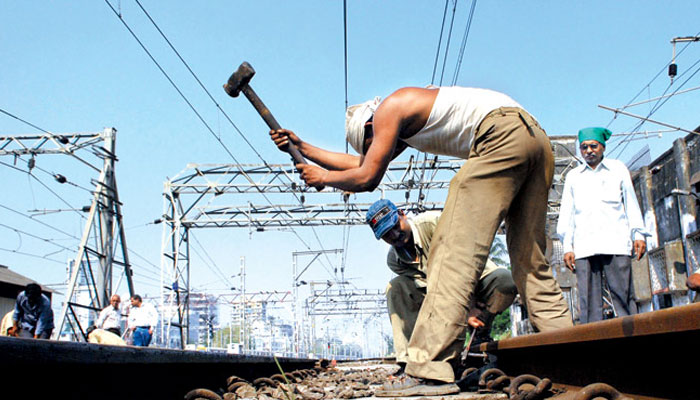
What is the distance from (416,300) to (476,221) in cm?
173

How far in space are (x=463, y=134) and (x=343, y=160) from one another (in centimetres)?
78

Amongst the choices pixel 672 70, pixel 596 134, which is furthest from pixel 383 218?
pixel 672 70

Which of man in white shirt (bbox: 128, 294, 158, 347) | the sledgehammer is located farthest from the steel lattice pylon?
the sledgehammer

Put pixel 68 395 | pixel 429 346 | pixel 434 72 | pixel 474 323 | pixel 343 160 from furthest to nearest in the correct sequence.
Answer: pixel 434 72 < pixel 474 323 < pixel 343 160 < pixel 429 346 < pixel 68 395

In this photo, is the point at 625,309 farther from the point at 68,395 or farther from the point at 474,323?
the point at 68,395

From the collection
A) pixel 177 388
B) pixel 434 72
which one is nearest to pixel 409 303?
pixel 177 388

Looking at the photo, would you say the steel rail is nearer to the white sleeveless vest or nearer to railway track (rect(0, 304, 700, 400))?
railway track (rect(0, 304, 700, 400))

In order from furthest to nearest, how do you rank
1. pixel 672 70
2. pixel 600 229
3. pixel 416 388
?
pixel 672 70
pixel 600 229
pixel 416 388

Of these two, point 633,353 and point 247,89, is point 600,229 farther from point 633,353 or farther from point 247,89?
point 633,353

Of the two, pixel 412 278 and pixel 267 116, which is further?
pixel 412 278

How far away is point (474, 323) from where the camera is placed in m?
3.96

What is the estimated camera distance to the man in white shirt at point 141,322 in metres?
12.6

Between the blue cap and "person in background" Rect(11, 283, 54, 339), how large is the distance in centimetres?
707

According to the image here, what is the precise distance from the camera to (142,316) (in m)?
12.7
